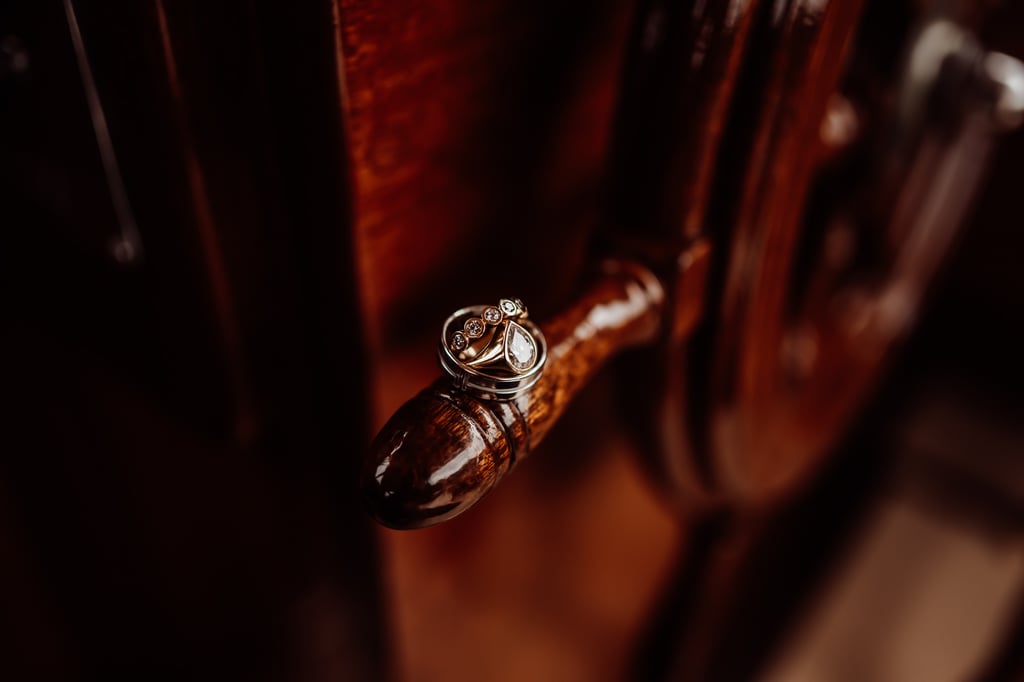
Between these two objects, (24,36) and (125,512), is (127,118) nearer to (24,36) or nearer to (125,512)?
(24,36)

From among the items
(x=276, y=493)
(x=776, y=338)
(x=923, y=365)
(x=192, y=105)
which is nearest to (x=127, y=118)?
(x=192, y=105)

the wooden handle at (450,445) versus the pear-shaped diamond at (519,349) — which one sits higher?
the pear-shaped diamond at (519,349)

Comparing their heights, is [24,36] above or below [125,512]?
above

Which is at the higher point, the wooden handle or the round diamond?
the round diamond

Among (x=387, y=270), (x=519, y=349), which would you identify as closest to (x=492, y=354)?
(x=519, y=349)

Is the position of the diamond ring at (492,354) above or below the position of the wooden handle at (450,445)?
above

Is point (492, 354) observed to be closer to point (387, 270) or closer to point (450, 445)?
point (450, 445)
